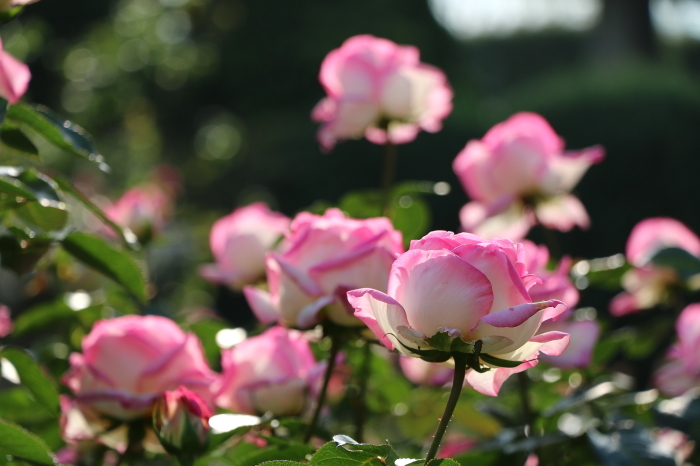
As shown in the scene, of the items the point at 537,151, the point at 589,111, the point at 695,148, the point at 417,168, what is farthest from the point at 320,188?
the point at 537,151

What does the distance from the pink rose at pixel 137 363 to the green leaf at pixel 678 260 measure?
0.37m

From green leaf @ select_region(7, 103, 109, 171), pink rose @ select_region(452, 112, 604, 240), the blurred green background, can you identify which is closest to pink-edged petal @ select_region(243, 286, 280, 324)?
green leaf @ select_region(7, 103, 109, 171)

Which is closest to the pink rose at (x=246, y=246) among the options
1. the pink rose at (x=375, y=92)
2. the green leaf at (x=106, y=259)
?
the pink rose at (x=375, y=92)

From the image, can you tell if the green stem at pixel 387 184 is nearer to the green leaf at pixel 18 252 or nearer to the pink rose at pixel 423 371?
the pink rose at pixel 423 371

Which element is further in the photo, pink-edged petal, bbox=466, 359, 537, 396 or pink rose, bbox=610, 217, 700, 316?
pink rose, bbox=610, 217, 700, 316

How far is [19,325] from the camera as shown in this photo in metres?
0.66

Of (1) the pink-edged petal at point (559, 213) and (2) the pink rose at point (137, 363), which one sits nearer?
(2) the pink rose at point (137, 363)

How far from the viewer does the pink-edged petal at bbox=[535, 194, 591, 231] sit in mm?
824

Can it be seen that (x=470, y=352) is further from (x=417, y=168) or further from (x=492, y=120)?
(x=492, y=120)

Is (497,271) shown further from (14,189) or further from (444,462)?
(14,189)

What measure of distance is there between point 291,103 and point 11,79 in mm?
6591

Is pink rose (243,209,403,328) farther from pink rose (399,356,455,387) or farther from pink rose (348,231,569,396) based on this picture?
pink rose (399,356,455,387)

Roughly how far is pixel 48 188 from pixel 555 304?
0.33 meters

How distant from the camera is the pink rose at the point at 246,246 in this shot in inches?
29.7
